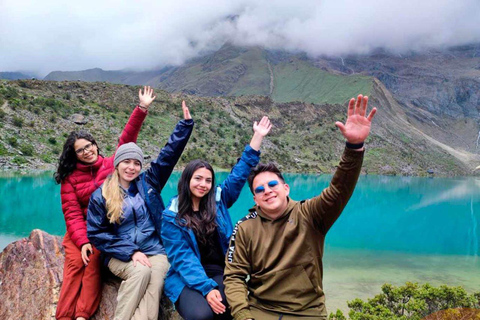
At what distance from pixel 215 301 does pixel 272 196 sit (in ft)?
3.58

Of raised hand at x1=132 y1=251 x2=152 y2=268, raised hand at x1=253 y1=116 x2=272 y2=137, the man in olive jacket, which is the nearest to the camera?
the man in olive jacket

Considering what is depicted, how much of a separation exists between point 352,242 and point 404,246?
3.03m

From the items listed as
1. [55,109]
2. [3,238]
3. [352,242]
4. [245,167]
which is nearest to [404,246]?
[352,242]

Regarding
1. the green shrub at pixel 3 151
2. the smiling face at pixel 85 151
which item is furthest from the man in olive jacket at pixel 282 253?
the green shrub at pixel 3 151

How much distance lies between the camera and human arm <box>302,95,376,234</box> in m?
2.41

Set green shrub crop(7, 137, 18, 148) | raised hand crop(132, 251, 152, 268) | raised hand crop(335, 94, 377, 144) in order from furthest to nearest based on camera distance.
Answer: green shrub crop(7, 137, 18, 148) → raised hand crop(132, 251, 152, 268) → raised hand crop(335, 94, 377, 144)

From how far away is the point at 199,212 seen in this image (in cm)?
341

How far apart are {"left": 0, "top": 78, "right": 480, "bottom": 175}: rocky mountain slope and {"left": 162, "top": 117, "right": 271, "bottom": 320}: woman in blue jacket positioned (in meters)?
41.5

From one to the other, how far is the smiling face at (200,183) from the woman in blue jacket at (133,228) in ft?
1.78

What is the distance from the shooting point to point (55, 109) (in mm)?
52281

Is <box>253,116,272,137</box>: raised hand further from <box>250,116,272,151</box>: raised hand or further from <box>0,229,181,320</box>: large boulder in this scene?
<box>0,229,181,320</box>: large boulder

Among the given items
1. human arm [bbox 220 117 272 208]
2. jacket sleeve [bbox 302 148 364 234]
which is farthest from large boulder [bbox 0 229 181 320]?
jacket sleeve [bbox 302 148 364 234]

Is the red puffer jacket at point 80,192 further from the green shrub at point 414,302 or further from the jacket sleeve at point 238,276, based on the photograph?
the green shrub at point 414,302

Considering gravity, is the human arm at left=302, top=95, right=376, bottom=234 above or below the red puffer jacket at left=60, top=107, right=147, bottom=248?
above
